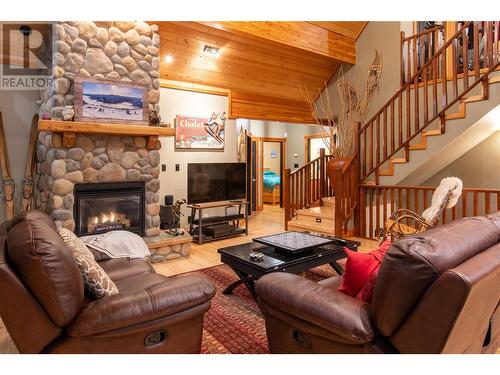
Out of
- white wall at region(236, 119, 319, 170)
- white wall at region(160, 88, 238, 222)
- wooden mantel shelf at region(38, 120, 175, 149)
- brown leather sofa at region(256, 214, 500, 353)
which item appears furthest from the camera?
white wall at region(236, 119, 319, 170)

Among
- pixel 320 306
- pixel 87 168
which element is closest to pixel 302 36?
pixel 87 168

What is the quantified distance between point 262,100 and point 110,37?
11.2 ft

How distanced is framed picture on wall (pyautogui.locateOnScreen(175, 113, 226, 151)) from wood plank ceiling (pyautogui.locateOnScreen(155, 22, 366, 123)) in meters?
0.45

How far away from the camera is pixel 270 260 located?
2.84 m

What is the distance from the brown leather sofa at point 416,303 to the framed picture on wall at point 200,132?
4.58m

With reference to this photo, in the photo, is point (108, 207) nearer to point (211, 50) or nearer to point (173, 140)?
point (173, 140)

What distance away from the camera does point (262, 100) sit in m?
6.91

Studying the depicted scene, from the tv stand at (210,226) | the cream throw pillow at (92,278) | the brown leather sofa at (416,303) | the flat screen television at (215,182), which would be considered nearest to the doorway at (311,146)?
the flat screen television at (215,182)

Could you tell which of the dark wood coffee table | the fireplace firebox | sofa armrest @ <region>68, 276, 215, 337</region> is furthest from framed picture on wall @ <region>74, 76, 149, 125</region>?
sofa armrest @ <region>68, 276, 215, 337</region>

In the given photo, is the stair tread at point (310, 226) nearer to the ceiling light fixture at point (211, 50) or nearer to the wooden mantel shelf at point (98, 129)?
the wooden mantel shelf at point (98, 129)

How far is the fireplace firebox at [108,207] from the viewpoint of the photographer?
159 inches

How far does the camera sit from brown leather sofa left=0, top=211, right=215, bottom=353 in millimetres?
1515

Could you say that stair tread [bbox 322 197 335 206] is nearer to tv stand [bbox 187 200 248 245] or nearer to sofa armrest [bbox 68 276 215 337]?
tv stand [bbox 187 200 248 245]
